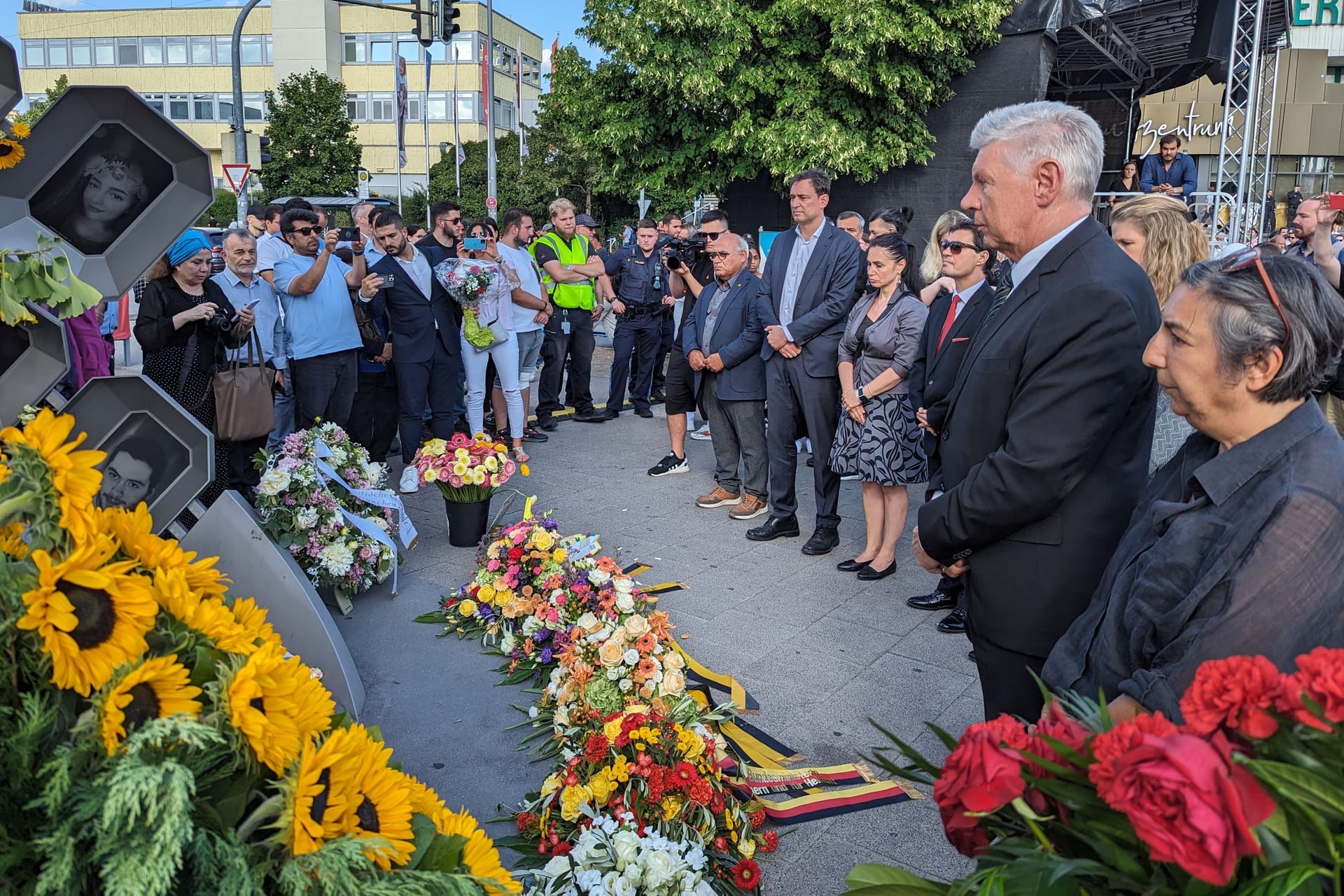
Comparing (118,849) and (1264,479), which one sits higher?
(1264,479)

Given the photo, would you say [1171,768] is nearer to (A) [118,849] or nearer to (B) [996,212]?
(A) [118,849]

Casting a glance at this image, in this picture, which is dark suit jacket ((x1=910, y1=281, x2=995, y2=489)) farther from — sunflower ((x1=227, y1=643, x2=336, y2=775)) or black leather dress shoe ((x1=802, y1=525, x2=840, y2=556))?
sunflower ((x1=227, y1=643, x2=336, y2=775))

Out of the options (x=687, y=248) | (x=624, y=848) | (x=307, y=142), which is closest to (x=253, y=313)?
(x=687, y=248)

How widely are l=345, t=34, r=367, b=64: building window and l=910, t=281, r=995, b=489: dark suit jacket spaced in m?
58.8

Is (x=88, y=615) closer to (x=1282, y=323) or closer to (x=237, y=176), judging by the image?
(x=1282, y=323)

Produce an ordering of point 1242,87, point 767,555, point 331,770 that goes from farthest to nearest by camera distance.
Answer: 1. point 1242,87
2. point 767,555
3. point 331,770

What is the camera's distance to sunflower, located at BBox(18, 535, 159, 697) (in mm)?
1277

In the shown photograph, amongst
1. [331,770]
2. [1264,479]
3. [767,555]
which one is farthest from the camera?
[767,555]

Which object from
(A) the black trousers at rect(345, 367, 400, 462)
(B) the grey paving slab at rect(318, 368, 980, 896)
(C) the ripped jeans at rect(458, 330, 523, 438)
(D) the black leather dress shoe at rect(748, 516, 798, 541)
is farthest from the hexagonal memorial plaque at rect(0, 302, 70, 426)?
(C) the ripped jeans at rect(458, 330, 523, 438)

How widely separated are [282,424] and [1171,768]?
760cm

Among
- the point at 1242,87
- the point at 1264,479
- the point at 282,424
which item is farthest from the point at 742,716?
the point at 1242,87

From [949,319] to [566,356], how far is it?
242 inches

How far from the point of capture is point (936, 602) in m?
5.49

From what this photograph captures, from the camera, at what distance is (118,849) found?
1217mm
